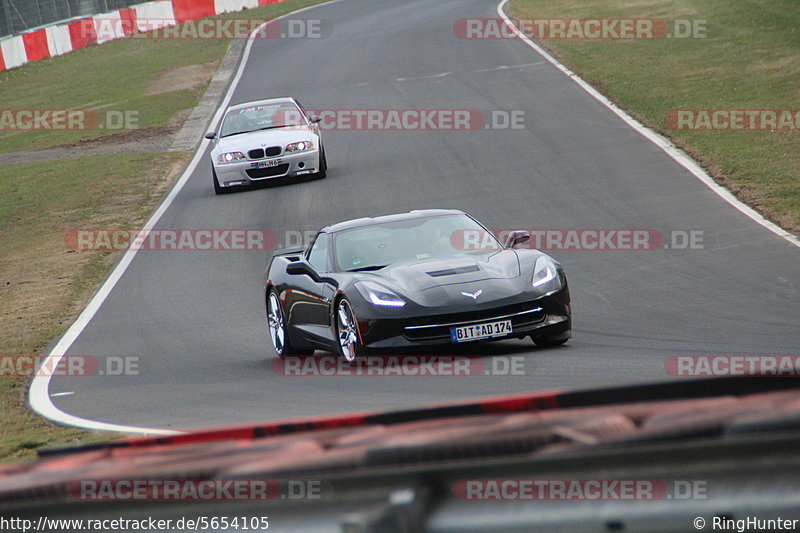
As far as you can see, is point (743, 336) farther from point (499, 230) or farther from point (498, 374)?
point (499, 230)

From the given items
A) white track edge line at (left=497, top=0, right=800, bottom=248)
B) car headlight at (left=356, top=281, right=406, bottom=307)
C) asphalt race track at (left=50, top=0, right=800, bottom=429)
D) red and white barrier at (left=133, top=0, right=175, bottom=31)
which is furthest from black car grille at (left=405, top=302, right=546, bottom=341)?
red and white barrier at (left=133, top=0, right=175, bottom=31)

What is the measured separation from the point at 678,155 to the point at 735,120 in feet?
11.3

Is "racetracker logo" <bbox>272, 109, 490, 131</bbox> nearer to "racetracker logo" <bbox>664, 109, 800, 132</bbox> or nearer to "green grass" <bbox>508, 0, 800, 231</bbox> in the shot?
"green grass" <bbox>508, 0, 800, 231</bbox>

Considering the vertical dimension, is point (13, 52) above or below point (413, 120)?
above

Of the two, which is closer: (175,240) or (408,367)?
(408,367)

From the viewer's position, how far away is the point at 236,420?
8.28 m

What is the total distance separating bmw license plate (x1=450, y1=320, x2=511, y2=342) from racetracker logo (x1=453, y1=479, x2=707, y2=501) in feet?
20.2

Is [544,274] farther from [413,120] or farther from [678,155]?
[413,120]

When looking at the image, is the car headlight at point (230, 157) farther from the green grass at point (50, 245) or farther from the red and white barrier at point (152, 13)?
the red and white barrier at point (152, 13)

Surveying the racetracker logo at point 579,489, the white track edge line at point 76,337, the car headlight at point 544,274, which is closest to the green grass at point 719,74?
the car headlight at point 544,274

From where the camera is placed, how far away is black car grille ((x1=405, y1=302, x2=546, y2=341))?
9.46 metres

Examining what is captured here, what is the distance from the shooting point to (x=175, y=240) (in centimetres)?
1934

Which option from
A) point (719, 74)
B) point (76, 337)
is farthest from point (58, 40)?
point (76, 337)

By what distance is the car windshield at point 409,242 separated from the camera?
1067 centimetres
